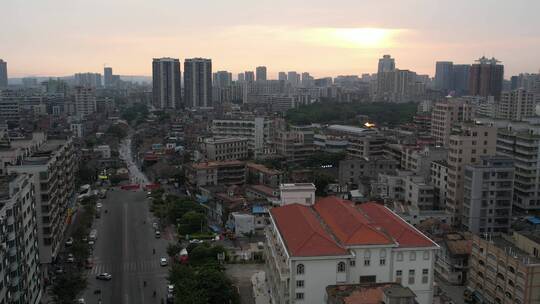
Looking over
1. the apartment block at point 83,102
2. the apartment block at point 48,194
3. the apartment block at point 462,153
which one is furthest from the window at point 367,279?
the apartment block at point 83,102

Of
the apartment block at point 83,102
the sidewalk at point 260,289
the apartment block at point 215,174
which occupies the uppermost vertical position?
the apartment block at point 83,102

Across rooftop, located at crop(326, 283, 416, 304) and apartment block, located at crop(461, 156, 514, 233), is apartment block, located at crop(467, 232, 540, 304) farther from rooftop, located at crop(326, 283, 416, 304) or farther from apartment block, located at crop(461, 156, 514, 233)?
apartment block, located at crop(461, 156, 514, 233)

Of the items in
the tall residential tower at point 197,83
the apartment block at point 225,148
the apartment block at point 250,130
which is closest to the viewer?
the apartment block at point 225,148

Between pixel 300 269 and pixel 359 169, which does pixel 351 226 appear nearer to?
pixel 300 269

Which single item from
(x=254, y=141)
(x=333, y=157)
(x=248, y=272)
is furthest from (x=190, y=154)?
(x=248, y=272)

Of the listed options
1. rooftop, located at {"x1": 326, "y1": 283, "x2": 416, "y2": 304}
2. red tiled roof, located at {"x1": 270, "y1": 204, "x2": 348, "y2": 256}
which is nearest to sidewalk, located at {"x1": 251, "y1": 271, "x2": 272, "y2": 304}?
red tiled roof, located at {"x1": 270, "y1": 204, "x2": 348, "y2": 256}

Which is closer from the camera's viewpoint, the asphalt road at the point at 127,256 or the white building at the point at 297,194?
the asphalt road at the point at 127,256

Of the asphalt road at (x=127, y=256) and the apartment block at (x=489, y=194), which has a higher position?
the apartment block at (x=489, y=194)

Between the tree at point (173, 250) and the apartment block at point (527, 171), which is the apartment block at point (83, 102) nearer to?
the tree at point (173, 250)

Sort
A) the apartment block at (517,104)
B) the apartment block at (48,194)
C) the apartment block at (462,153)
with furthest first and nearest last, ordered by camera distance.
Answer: the apartment block at (517,104), the apartment block at (462,153), the apartment block at (48,194)
